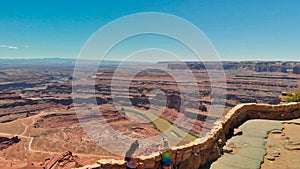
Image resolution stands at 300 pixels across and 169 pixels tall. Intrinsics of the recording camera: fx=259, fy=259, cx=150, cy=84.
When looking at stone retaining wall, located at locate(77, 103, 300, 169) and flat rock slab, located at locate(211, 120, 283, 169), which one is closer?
stone retaining wall, located at locate(77, 103, 300, 169)

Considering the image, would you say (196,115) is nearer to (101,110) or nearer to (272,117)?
(101,110)

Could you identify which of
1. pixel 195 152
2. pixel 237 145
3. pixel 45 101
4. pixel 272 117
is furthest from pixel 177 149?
pixel 45 101

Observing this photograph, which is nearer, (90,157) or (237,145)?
(237,145)

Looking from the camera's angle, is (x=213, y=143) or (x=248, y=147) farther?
(x=248, y=147)

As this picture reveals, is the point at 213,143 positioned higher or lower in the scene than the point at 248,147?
higher
